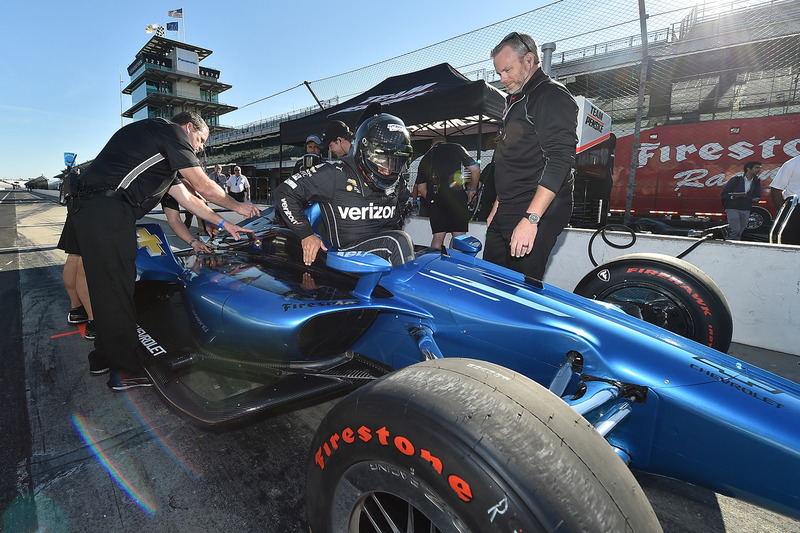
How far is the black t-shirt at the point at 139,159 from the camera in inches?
97.2

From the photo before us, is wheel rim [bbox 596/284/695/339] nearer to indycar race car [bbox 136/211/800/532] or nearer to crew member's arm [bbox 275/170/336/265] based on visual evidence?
indycar race car [bbox 136/211/800/532]

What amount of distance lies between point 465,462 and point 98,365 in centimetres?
284

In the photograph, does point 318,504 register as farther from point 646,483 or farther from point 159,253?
point 159,253

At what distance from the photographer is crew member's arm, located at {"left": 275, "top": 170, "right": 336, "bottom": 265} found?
7.56 feet

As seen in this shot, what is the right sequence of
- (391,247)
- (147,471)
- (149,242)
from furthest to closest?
(149,242) → (391,247) → (147,471)

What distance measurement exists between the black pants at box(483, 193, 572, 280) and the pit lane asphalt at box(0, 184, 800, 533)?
3.82ft

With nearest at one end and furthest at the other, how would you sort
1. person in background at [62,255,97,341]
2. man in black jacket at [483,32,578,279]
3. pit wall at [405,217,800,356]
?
man in black jacket at [483,32,578,279], pit wall at [405,217,800,356], person in background at [62,255,97,341]

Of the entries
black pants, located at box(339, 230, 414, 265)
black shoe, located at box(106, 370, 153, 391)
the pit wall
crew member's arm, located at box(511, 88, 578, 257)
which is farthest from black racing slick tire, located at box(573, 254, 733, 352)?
black shoe, located at box(106, 370, 153, 391)

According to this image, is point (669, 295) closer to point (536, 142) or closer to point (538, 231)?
point (538, 231)

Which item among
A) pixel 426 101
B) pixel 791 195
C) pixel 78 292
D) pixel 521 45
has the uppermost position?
pixel 426 101

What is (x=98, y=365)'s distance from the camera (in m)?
2.75

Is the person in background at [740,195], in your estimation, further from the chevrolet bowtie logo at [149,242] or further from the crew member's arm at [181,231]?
the chevrolet bowtie logo at [149,242]

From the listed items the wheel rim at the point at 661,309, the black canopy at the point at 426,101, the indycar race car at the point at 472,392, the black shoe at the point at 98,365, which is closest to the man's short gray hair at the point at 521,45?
the indycar race car at the point at 472,392

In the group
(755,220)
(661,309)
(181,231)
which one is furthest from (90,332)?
(755,220)
